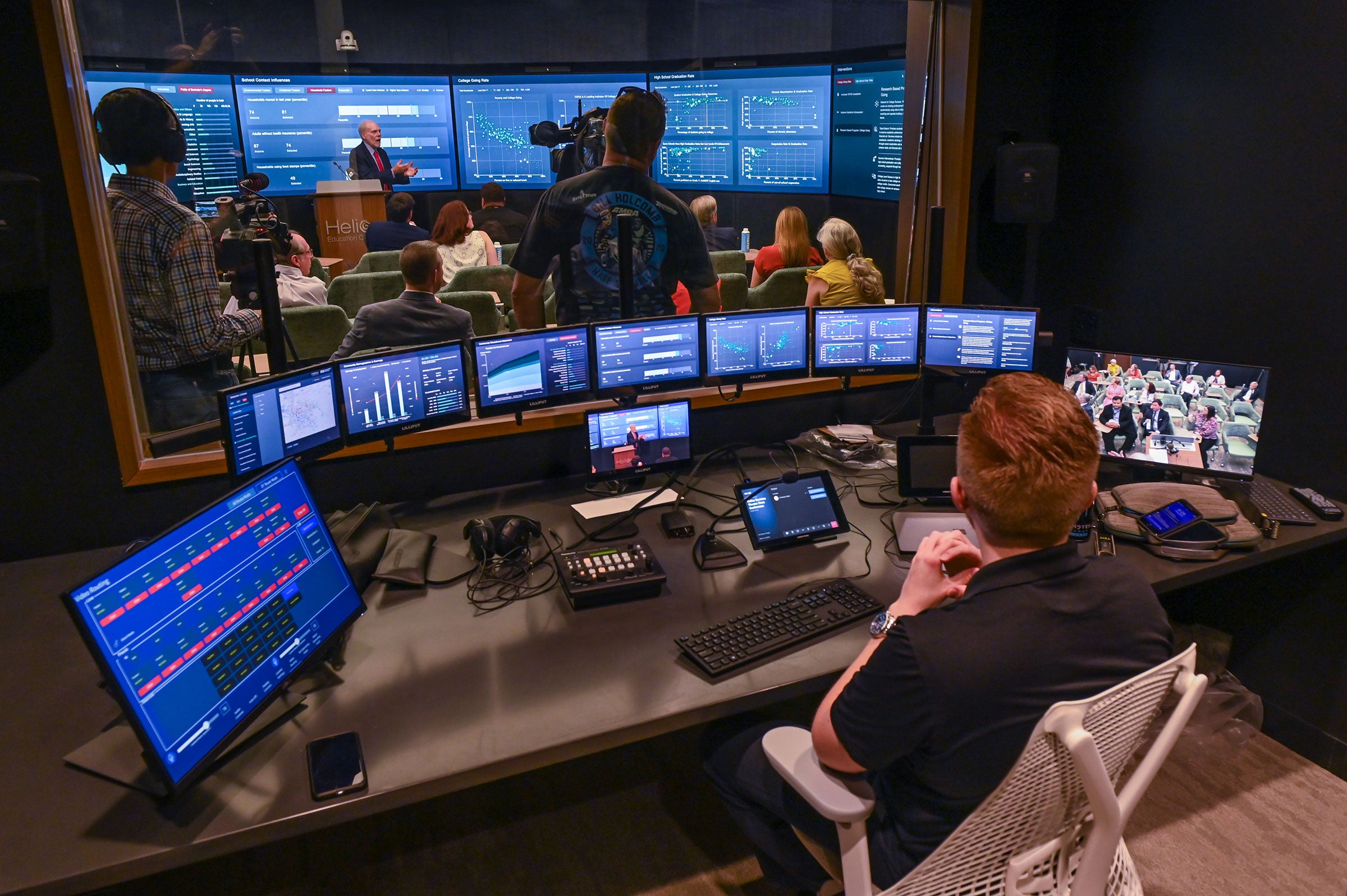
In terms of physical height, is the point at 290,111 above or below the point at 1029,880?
above

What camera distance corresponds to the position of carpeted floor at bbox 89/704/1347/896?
7.60ft

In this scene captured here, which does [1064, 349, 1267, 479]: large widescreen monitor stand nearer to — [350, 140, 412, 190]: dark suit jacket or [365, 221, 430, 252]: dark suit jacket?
[365, 221, 430, 252]: dark suit jacket

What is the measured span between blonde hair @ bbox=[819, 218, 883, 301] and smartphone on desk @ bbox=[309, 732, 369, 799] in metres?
2.77

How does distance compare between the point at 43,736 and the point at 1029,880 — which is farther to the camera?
the point at 43,736

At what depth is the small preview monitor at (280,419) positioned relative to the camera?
2141 millimetres

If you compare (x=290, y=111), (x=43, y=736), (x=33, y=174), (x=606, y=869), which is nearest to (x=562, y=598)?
(x=606, y=869)

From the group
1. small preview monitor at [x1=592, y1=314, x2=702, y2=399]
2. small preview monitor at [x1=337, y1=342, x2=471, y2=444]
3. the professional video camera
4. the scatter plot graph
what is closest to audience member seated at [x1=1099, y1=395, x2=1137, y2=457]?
small preview monitor at [x1=592, y1=314, x2=702, y2=399]

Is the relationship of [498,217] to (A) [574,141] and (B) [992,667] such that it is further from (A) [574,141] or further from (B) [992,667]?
(B) [992,667]

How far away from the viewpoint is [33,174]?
232 cm

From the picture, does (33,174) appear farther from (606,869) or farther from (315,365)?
(606,869)

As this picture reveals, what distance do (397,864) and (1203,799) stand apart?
229cm

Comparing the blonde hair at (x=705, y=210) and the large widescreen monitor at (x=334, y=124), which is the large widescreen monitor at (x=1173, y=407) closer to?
the blonde hair at (x=705, y=210)

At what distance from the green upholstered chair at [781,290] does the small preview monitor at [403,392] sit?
2412 millimetres

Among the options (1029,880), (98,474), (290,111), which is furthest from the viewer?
(290,111)
